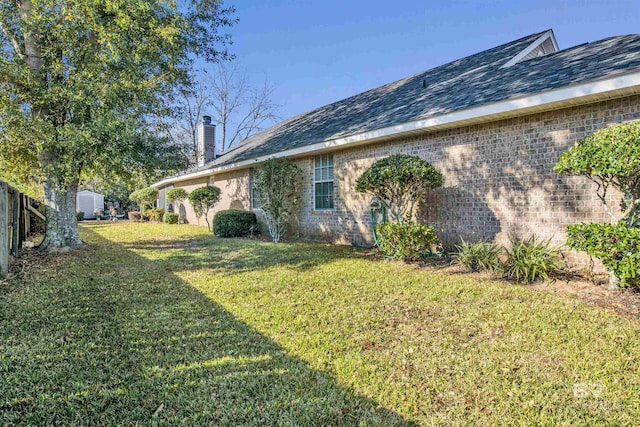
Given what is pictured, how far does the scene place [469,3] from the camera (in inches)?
480

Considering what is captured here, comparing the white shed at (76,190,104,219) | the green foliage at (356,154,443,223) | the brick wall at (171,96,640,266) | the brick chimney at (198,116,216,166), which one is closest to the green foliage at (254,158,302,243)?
the brick wall at (171,96,640,266)

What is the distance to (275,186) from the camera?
1027 cm

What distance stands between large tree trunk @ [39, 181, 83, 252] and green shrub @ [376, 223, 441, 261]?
7.57 m

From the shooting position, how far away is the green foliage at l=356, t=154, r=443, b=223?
22.4ft

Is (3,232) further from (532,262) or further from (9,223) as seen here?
(532,262)

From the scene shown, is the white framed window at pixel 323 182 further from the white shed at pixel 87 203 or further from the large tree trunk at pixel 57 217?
the white shed at pixel 87 203

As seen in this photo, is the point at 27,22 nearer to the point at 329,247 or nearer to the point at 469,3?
the point at 329,247

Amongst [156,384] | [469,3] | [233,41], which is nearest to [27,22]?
[233,41]

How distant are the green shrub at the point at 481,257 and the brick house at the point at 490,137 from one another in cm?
62

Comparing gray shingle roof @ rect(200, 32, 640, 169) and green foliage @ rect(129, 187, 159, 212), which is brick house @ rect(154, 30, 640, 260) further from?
green foliage @ rect(129, 187, 159, 212)

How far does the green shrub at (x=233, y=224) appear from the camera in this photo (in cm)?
1176

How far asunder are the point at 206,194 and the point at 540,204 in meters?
11.7

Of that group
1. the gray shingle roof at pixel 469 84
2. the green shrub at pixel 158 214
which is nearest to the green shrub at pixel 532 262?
the gray shingle roof at pixel 469 84

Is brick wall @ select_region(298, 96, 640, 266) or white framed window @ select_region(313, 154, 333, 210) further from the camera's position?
white framed window @ select_region(313, 154, 333, 210)
